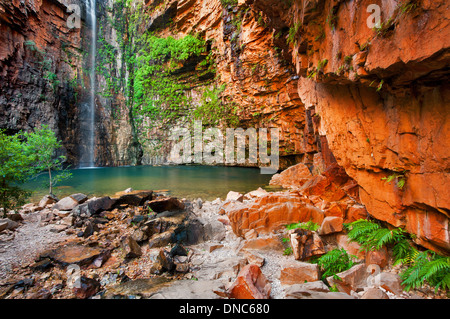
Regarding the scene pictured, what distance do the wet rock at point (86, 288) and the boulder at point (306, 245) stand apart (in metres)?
3.22

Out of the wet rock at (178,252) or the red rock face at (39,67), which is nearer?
the wet rock at (178,252)

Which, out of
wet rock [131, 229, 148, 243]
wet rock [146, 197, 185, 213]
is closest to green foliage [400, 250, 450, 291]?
wet rock [131, 229, 148, 243]

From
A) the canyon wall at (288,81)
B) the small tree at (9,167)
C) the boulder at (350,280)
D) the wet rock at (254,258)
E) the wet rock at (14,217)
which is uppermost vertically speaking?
the canyon wall at (288,81)

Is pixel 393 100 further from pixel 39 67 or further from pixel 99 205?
pixel 39 67

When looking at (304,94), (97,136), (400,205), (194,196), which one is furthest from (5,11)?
(400,205)

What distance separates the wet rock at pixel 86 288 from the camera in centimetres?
267

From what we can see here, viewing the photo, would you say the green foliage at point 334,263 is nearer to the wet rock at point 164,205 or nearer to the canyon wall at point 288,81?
the canyon wall at point 288,81

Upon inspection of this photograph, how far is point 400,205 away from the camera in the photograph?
9.98 feet

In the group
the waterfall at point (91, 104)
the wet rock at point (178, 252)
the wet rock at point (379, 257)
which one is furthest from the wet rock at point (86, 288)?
the waterfall at point (91, 104)

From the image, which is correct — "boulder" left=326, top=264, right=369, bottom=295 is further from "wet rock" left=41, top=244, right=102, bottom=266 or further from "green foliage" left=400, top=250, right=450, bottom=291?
"wet rock" left=41, top=244, right=102, bottom=266

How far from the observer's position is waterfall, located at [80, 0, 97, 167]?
26.8 metres

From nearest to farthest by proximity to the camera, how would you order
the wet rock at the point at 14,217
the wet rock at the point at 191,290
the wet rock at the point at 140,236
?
the wet rock at the point at 191,290
the wet rock at the point at 140,236
the wet rock at the point at 14,217

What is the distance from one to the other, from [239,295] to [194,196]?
22.1 feet
